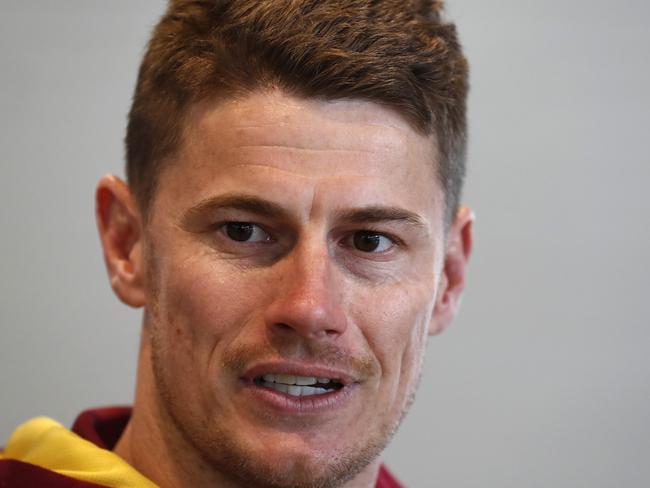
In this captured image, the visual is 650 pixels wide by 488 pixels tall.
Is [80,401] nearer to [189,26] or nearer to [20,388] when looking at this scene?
[20,388]

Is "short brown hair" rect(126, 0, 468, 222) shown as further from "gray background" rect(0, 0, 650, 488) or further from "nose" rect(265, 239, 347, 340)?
"gray background" rect(0, 0, 650, 488)

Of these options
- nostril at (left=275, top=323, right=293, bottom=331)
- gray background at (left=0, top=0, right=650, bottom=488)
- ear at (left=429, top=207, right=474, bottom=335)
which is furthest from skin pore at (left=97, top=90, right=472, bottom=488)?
gray background at (left=0, top=0, right=650, bottom=488)

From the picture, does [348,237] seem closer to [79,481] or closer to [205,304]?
[205,304]

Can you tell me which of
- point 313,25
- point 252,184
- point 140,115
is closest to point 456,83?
point 313,25

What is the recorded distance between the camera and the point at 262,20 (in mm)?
1579

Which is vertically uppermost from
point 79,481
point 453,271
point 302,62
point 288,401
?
point 302,62

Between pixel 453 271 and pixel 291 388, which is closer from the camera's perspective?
pixel 291 388

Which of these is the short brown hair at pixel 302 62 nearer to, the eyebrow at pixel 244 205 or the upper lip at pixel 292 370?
the eyebrow at pixel 244 205

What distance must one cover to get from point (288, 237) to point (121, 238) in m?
0.37

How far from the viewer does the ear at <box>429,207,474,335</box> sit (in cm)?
179

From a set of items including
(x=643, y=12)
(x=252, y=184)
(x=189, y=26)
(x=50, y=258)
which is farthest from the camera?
(x=643, y=12)

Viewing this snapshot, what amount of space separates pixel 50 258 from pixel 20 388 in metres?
0.33

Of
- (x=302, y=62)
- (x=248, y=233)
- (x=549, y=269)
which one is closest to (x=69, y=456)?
(x=248, y=233)

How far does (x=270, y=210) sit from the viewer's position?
151 cm
